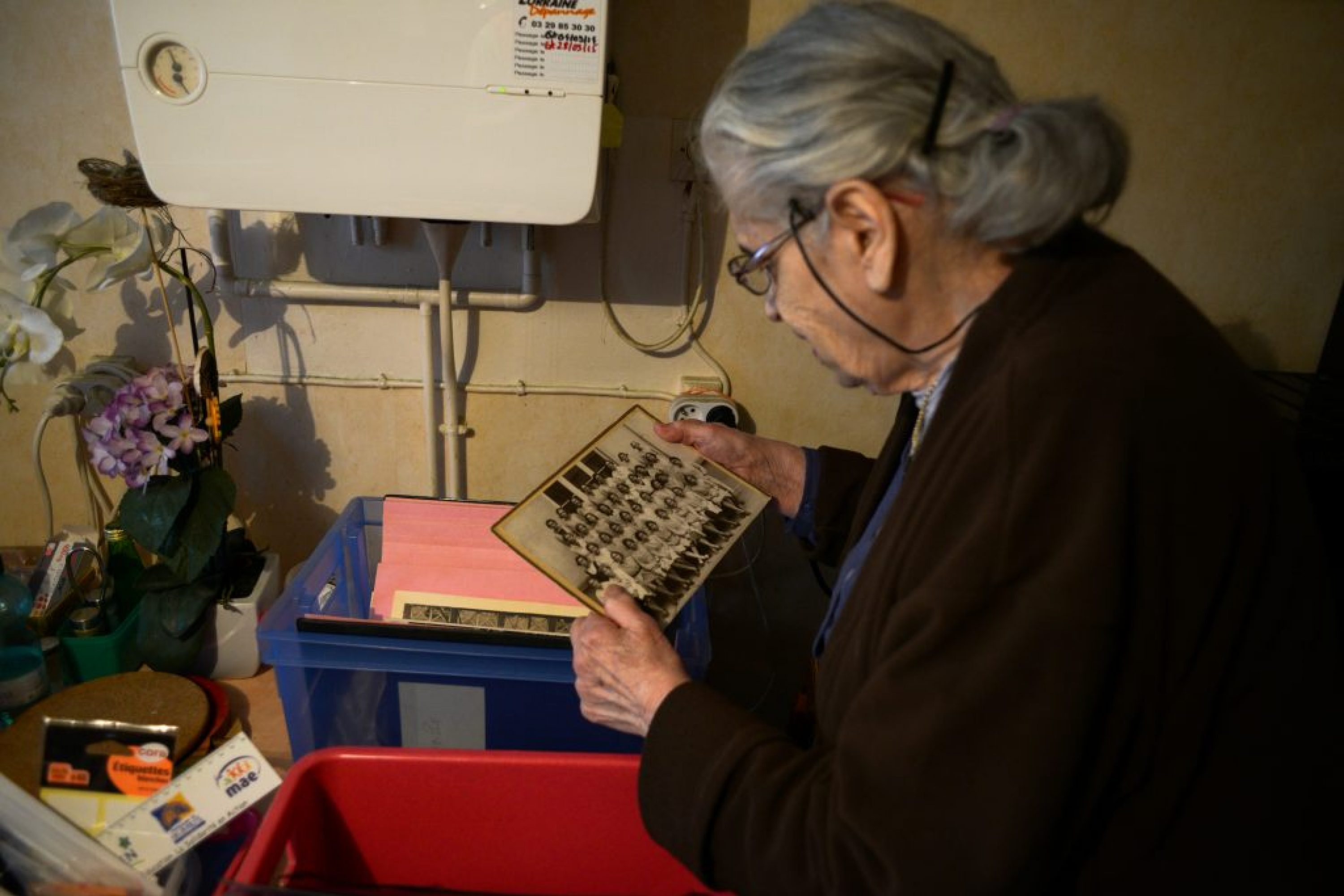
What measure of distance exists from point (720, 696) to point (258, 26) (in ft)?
2.66

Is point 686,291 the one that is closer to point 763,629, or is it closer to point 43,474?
point 763,629

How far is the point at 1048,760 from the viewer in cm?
51

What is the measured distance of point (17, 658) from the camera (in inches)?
41.1

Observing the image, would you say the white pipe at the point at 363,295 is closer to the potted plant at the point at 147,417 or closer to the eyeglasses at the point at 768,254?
the potted plant at the point at 147,417

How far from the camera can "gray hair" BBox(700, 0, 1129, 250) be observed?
1.86 feet

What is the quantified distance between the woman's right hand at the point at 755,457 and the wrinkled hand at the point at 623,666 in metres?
0.29

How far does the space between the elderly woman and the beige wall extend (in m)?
0.61

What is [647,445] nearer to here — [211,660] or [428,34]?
[428,34]

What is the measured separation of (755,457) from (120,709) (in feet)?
2.67

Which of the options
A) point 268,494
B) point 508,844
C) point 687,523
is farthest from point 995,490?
point 268,494

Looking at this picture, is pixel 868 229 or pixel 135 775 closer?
pixel 868 229

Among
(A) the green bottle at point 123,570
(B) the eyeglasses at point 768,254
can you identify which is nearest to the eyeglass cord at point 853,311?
(B) the eyeglasses at point 768,254

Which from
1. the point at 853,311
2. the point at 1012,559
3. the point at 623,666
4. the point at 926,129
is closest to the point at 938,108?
the point at 926,129

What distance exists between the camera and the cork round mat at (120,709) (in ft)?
3.07
